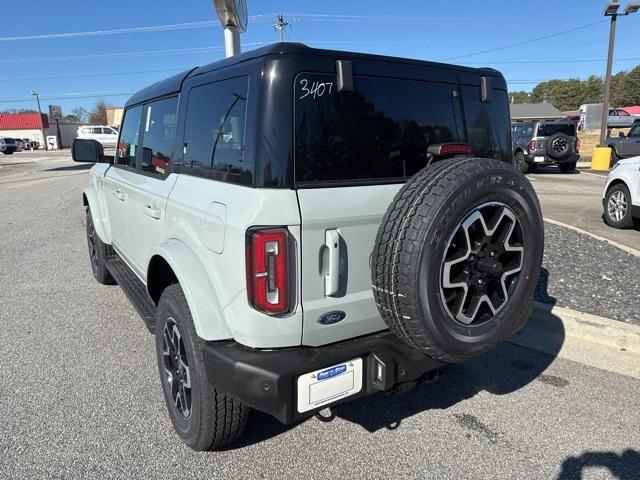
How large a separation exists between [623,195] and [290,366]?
7.30 metres

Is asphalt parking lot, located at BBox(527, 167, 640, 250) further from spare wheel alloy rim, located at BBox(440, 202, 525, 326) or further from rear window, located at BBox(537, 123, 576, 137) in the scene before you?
spare wheel alloy rim, located at BBox(440, 202, 525, 326)

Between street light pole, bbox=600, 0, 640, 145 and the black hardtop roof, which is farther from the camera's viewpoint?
street light pole, bbox=600, 0, 640, 145

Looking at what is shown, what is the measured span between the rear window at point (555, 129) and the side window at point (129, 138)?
16521 mm

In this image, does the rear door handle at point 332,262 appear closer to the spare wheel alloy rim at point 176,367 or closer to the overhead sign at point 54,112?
the spare wheel alloy rim at point 176,367

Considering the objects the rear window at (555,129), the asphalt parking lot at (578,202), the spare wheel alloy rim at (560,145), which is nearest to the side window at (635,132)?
the rear window at (555,129)

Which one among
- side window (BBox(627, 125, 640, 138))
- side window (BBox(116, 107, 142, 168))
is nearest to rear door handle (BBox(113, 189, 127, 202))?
side window (BBox(116, 107, 142, 168))

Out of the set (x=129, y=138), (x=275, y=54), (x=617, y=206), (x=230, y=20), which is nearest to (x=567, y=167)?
(x=617, y=206)

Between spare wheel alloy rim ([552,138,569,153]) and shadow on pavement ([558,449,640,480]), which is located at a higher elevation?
spare wheel alloy rim ([552,138,569,153])

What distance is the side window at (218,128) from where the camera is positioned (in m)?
2.22

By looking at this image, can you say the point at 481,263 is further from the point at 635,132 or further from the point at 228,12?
the point at 635,132

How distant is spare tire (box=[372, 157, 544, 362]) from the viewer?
6.58 ft

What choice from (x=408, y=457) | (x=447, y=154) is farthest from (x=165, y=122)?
(x=408, y=457)

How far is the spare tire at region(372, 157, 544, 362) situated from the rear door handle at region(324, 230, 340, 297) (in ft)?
0.54

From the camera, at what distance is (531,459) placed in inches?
100
